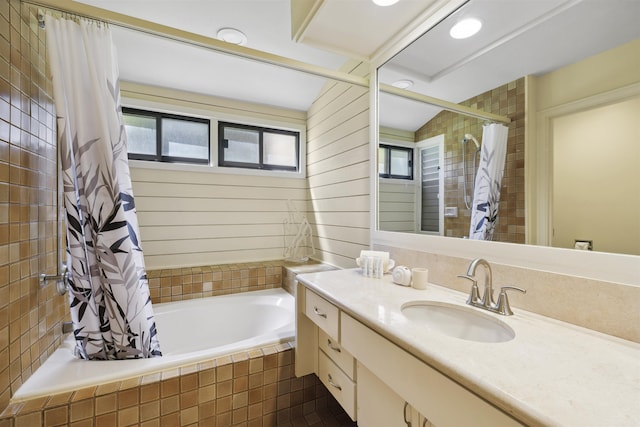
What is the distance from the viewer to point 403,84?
1.62 m

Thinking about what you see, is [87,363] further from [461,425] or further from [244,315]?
[461,425]

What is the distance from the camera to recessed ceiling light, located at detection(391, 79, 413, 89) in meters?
1.58

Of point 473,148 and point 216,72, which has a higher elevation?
point 216,72

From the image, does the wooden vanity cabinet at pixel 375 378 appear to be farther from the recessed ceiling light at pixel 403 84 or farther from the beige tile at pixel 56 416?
the recessed ceiling light at pixel 403 84

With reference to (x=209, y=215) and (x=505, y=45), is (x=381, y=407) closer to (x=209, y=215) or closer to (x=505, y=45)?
(x=505, y=45)

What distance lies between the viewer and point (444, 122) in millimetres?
1370

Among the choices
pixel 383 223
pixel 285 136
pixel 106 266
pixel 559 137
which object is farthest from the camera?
pixel 285 136

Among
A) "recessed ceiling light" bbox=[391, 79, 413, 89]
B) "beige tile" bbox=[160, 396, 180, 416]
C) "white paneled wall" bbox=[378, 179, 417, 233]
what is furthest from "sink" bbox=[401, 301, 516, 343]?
"recessed ceiling light" bbox=[391, 79, 413, 89]

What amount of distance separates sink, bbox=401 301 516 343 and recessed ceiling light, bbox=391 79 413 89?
1235 mm

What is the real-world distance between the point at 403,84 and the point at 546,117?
85cm

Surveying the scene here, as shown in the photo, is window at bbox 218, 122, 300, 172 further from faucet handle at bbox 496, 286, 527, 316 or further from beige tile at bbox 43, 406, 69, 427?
faucet handle at bbox 496, 286, 527, 316

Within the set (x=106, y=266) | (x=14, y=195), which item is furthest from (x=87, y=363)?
(x=14, y=195)

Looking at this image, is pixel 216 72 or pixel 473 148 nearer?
pixel 473 148

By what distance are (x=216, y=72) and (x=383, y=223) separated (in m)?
1.90
